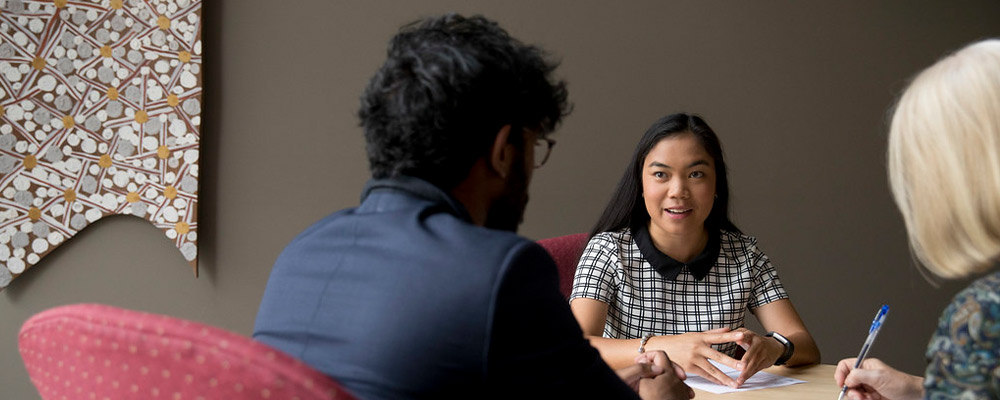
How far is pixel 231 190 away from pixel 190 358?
2.67 m

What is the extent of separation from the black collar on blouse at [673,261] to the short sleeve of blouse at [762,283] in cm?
12

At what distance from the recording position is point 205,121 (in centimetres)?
323

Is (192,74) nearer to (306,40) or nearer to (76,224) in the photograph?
→ (306,40)

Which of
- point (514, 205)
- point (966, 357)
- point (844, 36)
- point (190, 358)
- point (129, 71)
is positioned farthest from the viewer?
point (844, 36)

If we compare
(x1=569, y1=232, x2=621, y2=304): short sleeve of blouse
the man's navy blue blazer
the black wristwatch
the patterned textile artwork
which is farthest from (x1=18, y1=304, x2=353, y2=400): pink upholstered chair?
the patterned textile artwork

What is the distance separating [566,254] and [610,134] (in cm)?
95

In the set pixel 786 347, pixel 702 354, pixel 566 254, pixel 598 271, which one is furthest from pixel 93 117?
pixel 786 347

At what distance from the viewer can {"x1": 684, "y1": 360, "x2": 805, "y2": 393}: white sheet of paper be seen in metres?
1.76

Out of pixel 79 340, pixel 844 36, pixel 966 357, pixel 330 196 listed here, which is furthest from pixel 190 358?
pixel 844 36

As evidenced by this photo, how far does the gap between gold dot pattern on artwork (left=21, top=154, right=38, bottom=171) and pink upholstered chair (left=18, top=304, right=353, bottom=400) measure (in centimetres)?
267

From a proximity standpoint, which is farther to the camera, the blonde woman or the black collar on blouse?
the black collar on blouse

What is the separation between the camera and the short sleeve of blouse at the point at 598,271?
2271 mm

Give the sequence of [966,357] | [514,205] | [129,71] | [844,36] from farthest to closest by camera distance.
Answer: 1. [844,36]
2. [129,71]
3. [514,205]
4. [966,357]

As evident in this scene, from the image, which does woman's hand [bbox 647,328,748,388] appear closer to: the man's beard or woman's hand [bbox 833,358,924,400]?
woman's hand [bbox 833,358,924,400]
